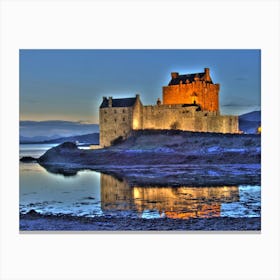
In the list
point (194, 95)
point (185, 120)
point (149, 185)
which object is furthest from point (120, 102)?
point (194, 95)

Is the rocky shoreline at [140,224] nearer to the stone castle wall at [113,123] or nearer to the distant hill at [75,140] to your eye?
the distant hill at [75,140]

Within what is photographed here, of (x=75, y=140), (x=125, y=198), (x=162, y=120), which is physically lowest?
(x=125, y=198)

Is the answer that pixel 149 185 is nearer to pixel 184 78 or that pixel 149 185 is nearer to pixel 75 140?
pixel 75 140

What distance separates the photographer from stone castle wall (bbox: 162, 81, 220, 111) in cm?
1329

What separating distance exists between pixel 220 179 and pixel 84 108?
3.26 metres

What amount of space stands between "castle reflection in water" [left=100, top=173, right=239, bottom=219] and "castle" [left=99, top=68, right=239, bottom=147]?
58.8 inches

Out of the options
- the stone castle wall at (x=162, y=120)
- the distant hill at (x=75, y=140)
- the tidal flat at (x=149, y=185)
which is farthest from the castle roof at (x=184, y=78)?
the distant hill at (x=75, y=140)

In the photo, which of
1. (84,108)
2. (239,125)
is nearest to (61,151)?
(84,108)

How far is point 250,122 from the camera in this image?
10203 mm

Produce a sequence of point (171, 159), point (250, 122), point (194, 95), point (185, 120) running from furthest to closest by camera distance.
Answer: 1. point (194, 95)
2. point (185, 120)
3. point (171, 159)
4. point (250, 122)

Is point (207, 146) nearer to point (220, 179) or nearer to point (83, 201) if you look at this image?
point (220, 179)
